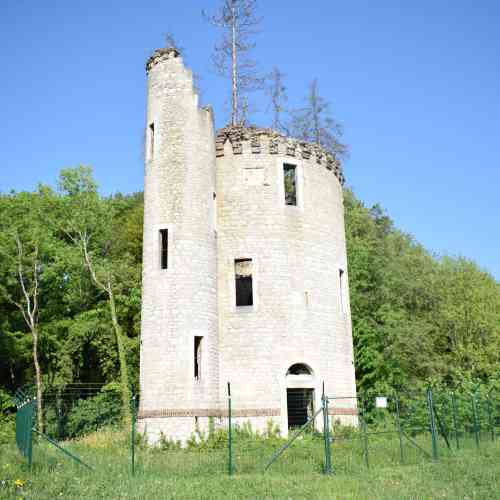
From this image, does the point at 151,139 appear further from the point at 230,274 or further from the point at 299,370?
the point at 299,370

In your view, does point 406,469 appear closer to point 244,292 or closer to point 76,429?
point 244,292

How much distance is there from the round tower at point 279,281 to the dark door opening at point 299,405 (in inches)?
1.6

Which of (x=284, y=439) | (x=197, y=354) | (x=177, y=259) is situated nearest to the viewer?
(x=284, y=439)

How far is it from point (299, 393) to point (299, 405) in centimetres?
70

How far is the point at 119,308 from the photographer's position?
3272cm

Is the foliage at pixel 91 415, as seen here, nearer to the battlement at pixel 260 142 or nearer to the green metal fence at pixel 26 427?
the green metal fence at pixel 26 427

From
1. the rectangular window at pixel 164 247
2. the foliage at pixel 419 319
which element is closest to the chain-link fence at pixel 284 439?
the foliage at pixel 419 319

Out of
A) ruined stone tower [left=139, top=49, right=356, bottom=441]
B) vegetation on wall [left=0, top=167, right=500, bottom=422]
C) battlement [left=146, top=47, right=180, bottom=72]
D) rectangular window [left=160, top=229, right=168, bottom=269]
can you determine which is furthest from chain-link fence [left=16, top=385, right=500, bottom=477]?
battlement [left=146, top=47, right=180, bottom=72]

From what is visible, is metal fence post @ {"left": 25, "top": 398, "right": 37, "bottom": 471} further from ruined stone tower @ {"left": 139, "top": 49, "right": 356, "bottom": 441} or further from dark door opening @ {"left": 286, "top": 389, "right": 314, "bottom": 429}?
dark door opening @ {"left": 286, "top": 389, "right": 314, "bottom": 429}

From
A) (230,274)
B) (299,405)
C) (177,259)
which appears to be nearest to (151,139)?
(177,259)

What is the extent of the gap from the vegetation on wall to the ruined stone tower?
9424mm

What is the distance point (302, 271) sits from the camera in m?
22.0

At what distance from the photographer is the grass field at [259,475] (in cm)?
1048

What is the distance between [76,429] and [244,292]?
404 inches
